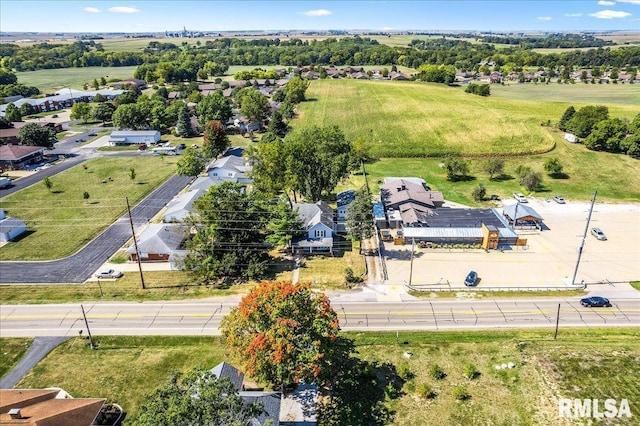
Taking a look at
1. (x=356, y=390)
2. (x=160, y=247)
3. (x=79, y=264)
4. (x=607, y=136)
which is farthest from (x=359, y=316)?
(x=607, y=136)

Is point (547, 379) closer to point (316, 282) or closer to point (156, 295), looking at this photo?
point (316, 282)

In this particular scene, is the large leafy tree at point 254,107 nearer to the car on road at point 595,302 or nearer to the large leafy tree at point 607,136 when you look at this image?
the large leafy tree at point 607,136

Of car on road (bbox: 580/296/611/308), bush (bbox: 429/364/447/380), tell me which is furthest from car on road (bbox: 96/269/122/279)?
car on road (bbox: 580/296/611/308)

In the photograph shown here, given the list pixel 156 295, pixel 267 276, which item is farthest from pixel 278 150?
pixel 156 295

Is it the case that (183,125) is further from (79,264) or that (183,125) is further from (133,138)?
(79,264)

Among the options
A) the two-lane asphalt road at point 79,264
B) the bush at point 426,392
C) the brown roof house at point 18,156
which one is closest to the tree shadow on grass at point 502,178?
the bush at point 426,392

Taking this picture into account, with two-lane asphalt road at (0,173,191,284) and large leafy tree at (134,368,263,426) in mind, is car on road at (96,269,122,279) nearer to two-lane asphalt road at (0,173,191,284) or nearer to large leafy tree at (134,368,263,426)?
two-lane asphalt road at (0,173,191,284)
